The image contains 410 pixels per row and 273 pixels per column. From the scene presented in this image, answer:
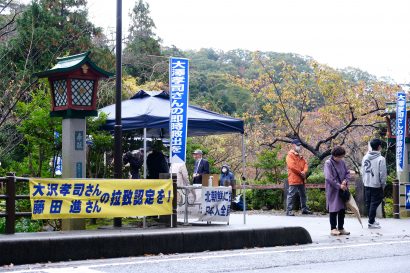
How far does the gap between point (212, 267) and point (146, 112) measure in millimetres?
5098

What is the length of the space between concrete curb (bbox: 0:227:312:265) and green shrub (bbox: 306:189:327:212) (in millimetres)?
8022

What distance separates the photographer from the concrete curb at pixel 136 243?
31.5 ft

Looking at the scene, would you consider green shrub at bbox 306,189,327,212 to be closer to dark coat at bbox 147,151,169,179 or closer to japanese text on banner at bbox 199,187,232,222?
dark coat at bbox 147,151,169,179

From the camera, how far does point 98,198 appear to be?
1140 cm

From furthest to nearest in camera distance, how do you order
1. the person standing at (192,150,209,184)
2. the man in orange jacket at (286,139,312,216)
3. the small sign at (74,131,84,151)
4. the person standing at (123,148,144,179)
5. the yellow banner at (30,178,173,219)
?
1. the person standing at (192,150,209,184)
2. the man in orange jacket at (286,139,312,216)
3. the person standing at (123,148,144,179)
4. the small sign at (74,131,84,151)
5. the yellow banner at (30,178,173,219)

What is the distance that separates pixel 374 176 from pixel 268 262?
6.04m

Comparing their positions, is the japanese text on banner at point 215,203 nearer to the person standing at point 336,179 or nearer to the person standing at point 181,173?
the person standing at point 336,179

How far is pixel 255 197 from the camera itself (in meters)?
22.7

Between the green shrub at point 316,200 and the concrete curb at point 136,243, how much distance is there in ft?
26.3

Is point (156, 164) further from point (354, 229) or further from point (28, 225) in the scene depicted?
point (354, 229)

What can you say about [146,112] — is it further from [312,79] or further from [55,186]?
[312,79]

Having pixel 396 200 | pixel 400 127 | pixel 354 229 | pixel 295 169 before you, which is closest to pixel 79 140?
pixel 354 229

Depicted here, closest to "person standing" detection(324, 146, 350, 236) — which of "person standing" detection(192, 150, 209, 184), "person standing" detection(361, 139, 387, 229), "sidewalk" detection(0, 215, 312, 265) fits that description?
"sidewalk" detection(0, 215, 312, 265)

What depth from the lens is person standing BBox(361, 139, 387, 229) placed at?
48.8ft
